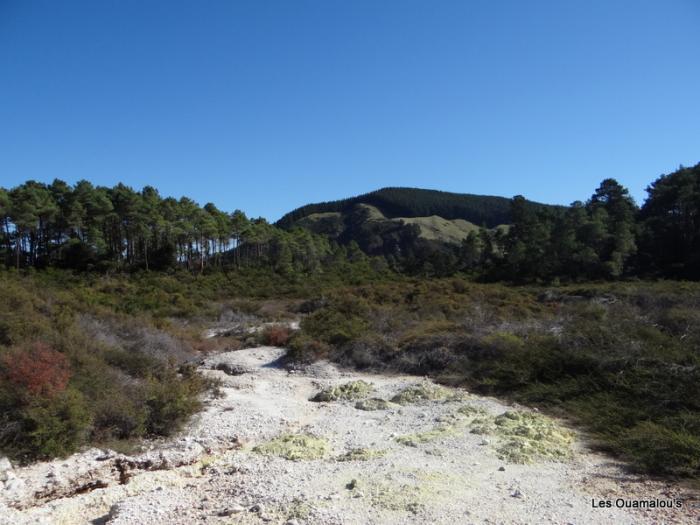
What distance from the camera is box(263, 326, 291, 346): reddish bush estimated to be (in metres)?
16.3

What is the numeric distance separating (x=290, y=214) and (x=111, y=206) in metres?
A: 132

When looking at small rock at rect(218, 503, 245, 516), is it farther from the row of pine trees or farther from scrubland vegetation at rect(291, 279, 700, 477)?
the row of pine trees

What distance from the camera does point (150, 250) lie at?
45094 millimetres

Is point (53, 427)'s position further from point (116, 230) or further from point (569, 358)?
point (116, 230)

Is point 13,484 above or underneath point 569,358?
underneath

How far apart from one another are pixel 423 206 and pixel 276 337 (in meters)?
143

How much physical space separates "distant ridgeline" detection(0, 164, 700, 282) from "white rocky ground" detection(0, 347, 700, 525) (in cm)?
3534

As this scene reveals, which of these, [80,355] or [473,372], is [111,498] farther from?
[473,372]

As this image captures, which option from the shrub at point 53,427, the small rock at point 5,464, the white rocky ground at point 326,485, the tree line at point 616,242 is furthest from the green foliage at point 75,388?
the tree line at point 616,242

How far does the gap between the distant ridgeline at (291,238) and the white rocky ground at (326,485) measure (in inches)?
1391

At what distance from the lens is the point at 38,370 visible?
7.16 metres

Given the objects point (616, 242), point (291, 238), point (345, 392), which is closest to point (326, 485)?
point (345, 392)

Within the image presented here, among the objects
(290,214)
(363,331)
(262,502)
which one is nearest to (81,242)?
(363,331)

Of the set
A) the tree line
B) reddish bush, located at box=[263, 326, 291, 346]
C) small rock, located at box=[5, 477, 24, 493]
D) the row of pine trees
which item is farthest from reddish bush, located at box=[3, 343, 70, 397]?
the tree line
